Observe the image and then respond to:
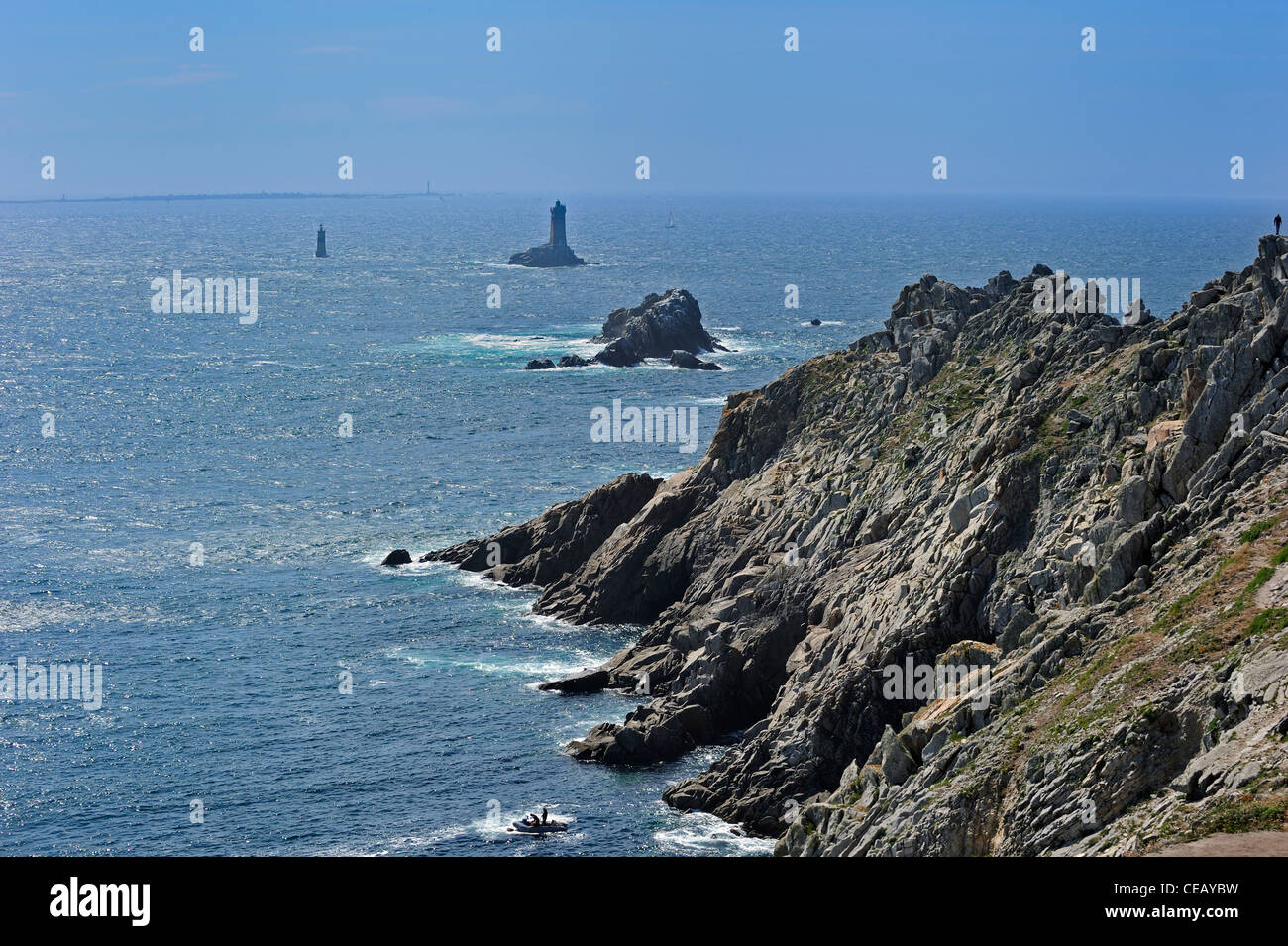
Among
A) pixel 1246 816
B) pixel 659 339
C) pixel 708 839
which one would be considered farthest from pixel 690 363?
pixel 1246 816

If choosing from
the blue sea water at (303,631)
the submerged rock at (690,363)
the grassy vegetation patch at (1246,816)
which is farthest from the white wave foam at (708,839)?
the submerged rock at (690,363)

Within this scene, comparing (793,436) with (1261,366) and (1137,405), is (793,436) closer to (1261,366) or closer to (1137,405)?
(1137,405)

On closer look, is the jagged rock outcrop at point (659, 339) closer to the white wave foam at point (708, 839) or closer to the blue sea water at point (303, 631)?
the blue sea water at point (303, 631)

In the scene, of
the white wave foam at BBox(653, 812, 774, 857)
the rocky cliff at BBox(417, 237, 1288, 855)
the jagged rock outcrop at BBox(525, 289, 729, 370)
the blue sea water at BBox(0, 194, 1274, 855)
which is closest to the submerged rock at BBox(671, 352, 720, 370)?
the jagged rock outcrop at BBox(525, 289, 729, 370)

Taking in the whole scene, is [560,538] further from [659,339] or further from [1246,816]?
[659,339]

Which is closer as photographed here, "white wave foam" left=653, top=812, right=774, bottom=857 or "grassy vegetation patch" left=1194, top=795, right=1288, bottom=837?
"grassy vegetation patch" left=1194, top=795, right=1288, bottom=837

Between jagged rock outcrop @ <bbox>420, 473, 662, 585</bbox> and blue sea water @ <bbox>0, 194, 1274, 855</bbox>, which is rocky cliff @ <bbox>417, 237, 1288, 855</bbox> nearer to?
jagged rock outcrop @ <bbox>420, 473, 662, 585</bbox>
